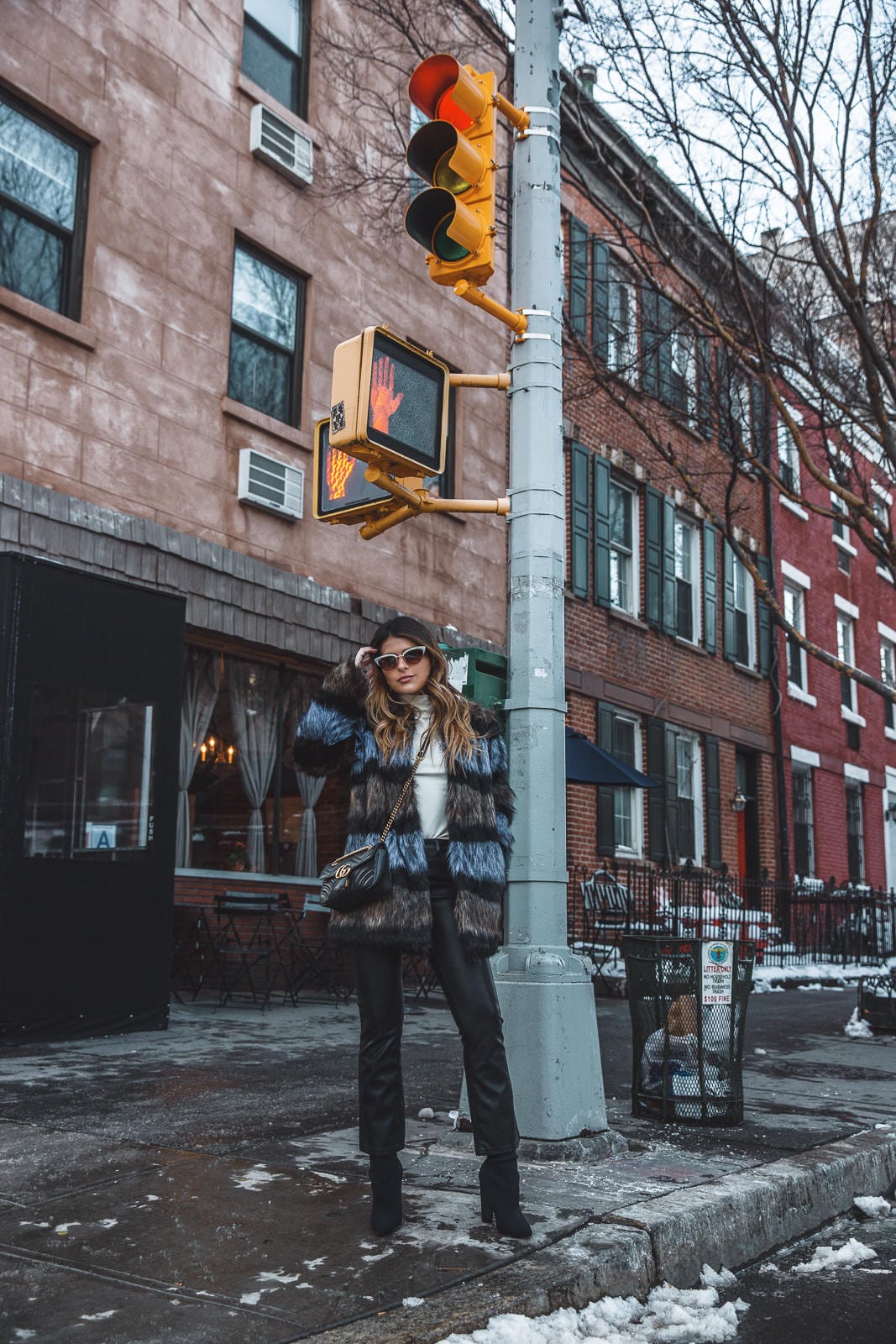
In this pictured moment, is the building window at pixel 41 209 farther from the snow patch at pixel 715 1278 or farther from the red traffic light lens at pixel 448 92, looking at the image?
Answer: the snow patch at pixel 715 1278

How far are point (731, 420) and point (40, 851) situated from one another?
305 inches

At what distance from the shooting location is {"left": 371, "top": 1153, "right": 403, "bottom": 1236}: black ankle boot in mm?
3854

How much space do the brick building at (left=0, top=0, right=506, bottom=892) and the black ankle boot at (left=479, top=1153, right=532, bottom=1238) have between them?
493 centimetres

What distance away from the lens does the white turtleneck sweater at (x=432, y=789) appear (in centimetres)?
422

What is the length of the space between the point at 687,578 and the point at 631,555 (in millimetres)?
1948

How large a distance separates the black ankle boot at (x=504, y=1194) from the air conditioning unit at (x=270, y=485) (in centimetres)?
787

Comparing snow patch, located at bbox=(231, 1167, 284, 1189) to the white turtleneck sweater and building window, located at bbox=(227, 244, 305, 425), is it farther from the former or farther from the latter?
building window, located at bbox=(227, 244, 305, 425)

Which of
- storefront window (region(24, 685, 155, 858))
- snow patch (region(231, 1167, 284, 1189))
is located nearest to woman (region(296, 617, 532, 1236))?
snow patch (region(231, 1167, 284, 1189))

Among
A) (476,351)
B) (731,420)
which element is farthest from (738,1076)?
(476,351)

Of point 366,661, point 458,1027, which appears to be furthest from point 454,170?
point 458,1027

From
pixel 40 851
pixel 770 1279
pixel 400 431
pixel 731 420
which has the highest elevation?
pixel 731 420

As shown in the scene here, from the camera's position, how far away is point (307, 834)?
12297 mm

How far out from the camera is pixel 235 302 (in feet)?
37.5

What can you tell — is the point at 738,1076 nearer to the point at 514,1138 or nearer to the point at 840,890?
the point at 514,1138
